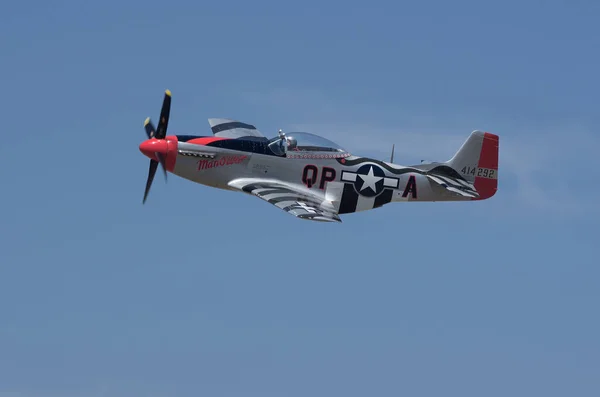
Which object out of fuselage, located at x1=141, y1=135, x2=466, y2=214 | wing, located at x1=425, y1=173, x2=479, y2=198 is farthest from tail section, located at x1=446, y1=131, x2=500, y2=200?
fuselage, located at x1=141, y1=135, x2=466, y2=214

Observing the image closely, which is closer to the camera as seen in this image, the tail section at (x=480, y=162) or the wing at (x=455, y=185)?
the wing at (x=455, y=185)

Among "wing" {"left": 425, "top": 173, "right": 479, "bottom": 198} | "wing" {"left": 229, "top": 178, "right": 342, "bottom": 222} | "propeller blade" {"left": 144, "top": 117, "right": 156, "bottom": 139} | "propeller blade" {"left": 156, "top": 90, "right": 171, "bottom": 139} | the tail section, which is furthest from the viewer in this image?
the tail section

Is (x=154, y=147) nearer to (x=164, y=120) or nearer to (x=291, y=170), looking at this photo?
(x=164, y=120)

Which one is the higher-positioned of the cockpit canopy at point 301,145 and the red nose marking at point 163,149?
the cockpit canopy at point 301,145

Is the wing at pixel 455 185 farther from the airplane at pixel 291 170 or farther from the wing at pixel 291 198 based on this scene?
the wing at pixel 291 198

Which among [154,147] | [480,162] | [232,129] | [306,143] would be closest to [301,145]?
[306,143]

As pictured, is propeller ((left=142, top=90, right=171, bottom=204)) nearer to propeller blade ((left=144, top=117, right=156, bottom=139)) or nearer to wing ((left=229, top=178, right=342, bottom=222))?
propeller blade ((left=144, top=117, right=156, bottom=139))

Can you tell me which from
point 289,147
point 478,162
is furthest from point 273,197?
point 478,162

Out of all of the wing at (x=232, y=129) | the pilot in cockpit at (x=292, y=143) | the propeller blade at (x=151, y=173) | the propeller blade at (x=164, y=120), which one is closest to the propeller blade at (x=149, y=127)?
the propeller blade at (x=164, y=120)

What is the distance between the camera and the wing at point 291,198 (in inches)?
1542

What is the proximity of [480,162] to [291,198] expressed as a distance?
27.4 feet

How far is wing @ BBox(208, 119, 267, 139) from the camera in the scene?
4431 cm

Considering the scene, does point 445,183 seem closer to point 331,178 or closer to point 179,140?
point 331,178

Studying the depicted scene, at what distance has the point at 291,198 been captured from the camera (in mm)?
40500
